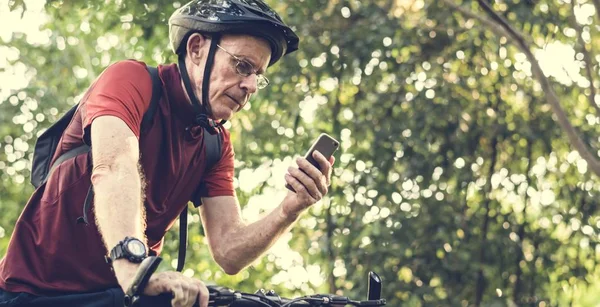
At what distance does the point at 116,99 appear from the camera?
2.91 metres

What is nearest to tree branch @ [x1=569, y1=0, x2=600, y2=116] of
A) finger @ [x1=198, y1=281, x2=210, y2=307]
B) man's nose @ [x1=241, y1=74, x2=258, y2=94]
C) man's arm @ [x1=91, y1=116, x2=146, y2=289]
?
man's nose @ [x1=241, y1=74, x2=258, y2=94]

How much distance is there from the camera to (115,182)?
9.00ft

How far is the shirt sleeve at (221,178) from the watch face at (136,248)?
0.98 metres

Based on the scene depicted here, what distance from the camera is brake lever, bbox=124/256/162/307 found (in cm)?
232

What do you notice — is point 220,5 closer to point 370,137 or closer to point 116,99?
point 116,99

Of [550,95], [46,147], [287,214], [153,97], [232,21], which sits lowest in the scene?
[550,95]

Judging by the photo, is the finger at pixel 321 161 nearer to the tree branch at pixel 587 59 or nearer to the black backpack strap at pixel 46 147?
the black backpack strap at pixel 46 147

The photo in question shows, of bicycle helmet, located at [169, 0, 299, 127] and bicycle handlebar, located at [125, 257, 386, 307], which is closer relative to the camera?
bicycle handlebar, located at [125, 257, 386, 307]

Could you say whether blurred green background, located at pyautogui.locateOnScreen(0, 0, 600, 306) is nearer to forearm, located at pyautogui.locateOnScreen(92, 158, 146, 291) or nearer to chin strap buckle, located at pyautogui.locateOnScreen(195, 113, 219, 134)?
chin strap buckle, located at pyautogui.locateOnScreen(195, 113, 219, 134)

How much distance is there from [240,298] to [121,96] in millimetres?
673

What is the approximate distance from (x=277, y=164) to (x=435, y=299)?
2148 mm

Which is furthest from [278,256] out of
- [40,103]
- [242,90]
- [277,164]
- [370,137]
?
[242,90]

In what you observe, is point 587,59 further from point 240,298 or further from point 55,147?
point 240,298

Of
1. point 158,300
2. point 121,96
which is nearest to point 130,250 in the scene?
point 158,300
